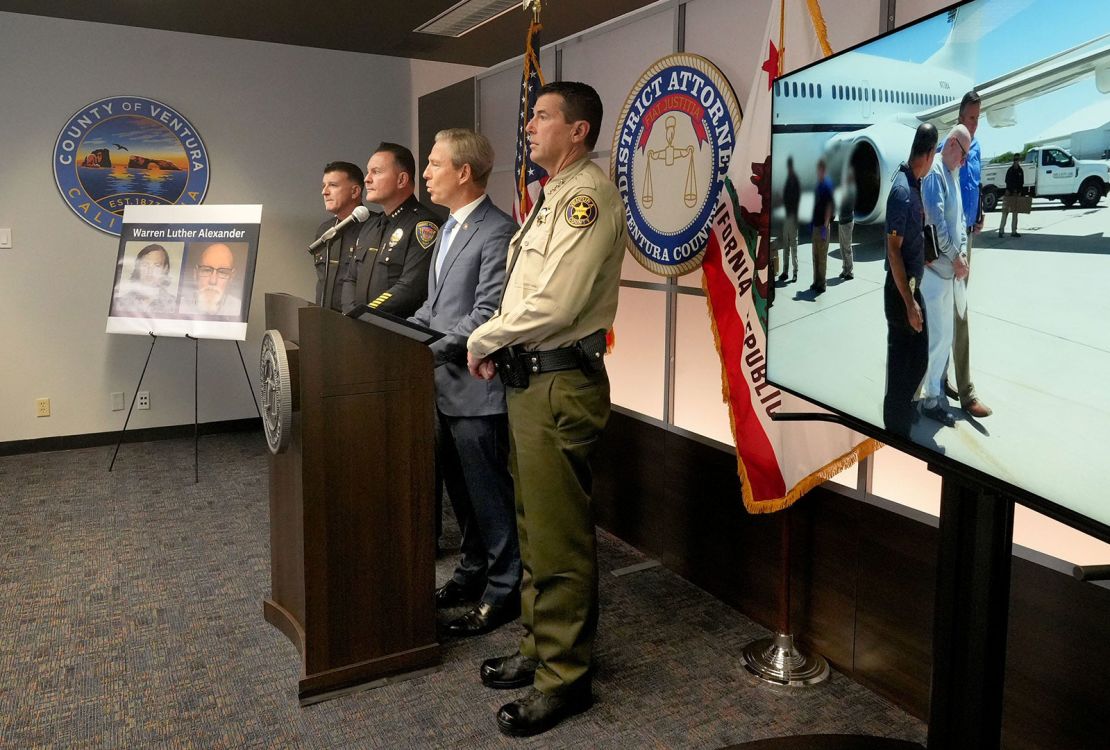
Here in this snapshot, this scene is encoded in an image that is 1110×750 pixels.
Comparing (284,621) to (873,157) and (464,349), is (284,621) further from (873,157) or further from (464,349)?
(873,157)

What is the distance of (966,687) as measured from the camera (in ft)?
4.17

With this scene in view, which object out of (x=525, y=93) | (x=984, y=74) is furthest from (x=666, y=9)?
(x=984, y=74)

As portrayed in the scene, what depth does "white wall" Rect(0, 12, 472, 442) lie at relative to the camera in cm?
474

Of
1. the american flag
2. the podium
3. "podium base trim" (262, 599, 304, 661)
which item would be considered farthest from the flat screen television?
the american flag

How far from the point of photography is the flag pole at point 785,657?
2314 millimetres

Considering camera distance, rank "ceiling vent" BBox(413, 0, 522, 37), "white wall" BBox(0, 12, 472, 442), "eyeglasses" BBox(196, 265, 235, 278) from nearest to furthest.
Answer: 1. "ceiling vent" BBox(413, 0, 522, 37)
2. "eyeglasses" BBox(196, 265, 235, 278)
3. "white wall" BBox(0, 12, 472, 442)

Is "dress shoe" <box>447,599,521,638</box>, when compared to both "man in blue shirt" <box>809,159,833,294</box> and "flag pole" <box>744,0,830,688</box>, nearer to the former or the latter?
"flag pole" <box>744,0,830,688</box>

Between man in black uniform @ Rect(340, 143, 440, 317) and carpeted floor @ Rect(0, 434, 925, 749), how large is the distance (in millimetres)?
1074

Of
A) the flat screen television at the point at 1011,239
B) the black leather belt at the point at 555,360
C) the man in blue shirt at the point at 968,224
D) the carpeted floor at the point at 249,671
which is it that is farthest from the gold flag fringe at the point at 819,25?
the carpeted floor at the point at 249,671

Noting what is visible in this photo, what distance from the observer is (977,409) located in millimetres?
1047

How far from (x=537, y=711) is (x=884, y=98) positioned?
1.57 meters

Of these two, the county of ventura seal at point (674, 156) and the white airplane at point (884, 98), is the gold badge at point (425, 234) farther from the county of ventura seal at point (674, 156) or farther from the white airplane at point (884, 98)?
the white airplane at point (884, 98)

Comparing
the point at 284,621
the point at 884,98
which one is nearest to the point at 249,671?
the point at 284,621

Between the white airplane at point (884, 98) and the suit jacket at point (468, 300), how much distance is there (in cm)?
106
